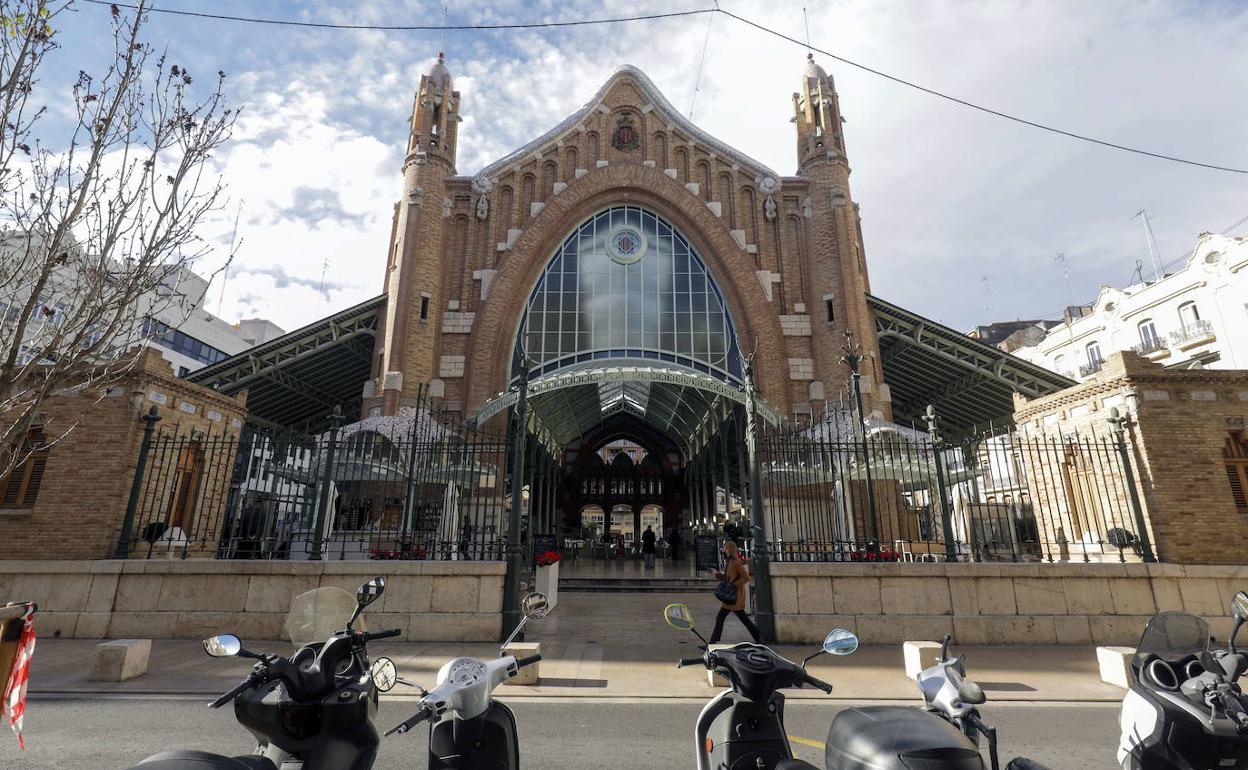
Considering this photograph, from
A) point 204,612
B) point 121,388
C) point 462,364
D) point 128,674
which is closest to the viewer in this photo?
point 128,674

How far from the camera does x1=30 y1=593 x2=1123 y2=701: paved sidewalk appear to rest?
20.8 ft

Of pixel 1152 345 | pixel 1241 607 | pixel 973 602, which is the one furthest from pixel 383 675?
pixel 1152 345

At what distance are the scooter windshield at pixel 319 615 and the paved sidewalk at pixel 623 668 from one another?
3855 mm

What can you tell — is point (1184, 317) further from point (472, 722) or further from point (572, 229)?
point (472, 722)

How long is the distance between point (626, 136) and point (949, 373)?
1530 cm

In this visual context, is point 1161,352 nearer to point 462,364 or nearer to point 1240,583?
point 1240,583

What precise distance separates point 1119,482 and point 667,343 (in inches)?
529

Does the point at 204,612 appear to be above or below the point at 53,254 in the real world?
below

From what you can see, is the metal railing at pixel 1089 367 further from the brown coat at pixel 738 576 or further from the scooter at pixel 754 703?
the scooter at pixel 754 703

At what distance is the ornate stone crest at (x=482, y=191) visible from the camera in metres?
22.2

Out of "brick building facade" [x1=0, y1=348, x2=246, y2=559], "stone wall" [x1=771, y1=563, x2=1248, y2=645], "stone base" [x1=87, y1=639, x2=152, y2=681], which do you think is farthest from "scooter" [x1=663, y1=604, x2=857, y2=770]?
"brick building facade" [x1=0, y1=348, x2=246, y2=559]

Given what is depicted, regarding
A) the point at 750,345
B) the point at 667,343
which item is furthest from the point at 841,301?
the point at 667,343

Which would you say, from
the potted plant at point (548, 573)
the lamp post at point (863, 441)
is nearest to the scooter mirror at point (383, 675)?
the lamp post at point (863, 441)

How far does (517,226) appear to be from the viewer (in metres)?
22.4
